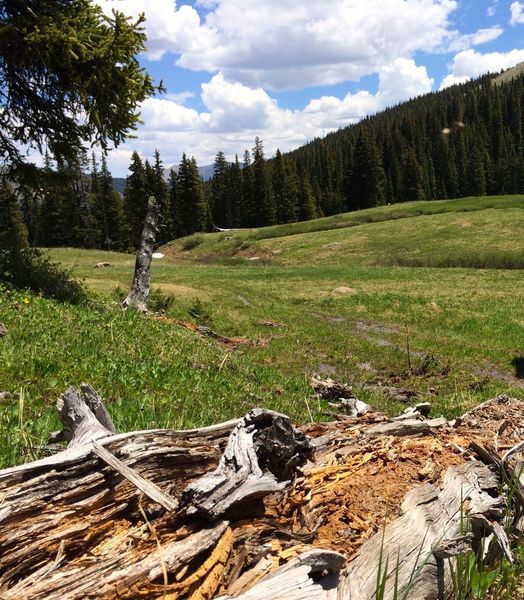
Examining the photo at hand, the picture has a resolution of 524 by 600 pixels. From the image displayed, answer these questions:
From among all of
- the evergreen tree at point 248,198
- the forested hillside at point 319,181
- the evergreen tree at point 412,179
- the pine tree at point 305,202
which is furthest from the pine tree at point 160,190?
the evergreen tree at point 412,179

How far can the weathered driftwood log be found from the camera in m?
18.4

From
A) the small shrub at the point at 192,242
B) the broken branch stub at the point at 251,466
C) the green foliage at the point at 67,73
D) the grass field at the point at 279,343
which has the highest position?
the green foliage at the point at 67,73

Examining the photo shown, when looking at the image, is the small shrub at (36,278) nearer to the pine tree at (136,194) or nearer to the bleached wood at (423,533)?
the bleached wood at (423,533)

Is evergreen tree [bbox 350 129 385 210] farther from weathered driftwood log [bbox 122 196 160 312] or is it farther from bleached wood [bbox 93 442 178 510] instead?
bleached wood [bbox 93 442 178 510]

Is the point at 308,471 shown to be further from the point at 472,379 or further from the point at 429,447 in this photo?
the point at 472,379

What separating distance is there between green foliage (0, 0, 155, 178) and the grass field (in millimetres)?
Answer: 4853

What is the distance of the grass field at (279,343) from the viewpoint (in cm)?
642

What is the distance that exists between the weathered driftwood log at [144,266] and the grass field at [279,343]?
943mm

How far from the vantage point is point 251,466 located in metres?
3.23

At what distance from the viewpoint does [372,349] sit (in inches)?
736

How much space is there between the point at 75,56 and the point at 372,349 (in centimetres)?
1317

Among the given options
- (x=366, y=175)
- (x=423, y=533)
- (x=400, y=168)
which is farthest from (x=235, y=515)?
(x=400, y=168)

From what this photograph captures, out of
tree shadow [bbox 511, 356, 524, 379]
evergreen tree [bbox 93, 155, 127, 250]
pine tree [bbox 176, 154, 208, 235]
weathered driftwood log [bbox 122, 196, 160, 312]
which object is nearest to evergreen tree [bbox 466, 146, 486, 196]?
pine tree [bbox 176, 154, 208, 235]

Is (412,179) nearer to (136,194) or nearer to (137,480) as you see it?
(136,194)
